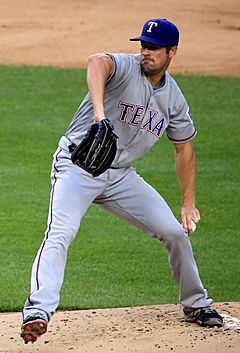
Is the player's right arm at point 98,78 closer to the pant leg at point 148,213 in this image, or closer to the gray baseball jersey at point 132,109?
the gray baseball jersey at point 132,109

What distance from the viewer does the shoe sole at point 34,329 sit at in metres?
6.18

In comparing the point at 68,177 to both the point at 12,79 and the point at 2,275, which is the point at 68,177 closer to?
the point at 2,275

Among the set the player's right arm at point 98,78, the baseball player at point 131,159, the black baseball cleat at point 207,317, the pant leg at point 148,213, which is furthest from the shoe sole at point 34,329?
the black baseball cleat at point 207,317

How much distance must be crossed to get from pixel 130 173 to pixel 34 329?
1.34 meters

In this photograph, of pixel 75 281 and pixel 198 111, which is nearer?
pixel 75 281

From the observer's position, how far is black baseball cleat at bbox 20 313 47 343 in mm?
6180

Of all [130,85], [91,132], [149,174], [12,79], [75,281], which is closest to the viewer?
[91,132]

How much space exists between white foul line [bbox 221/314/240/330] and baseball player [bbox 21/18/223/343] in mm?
74

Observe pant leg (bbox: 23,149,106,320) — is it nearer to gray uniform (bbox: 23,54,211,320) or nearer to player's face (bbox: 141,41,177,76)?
gray uniform (bbox: 23,54,211,320)

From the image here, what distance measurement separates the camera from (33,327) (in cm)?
618

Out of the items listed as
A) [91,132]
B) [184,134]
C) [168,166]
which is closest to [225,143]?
[168,166]

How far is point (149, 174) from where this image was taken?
38.6ft

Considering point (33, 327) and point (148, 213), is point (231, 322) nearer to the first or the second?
point (148, 213)

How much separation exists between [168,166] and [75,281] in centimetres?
388
